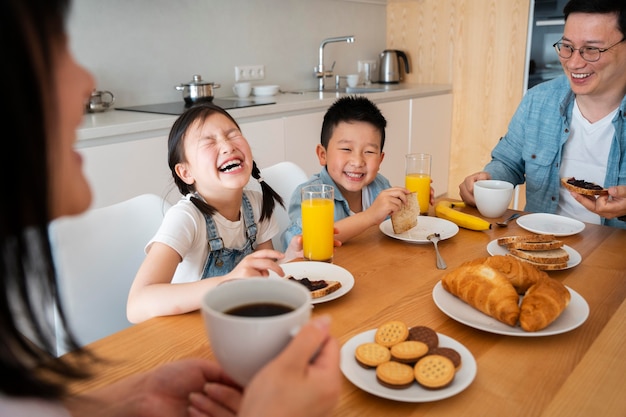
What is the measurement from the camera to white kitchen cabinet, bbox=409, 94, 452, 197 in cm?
345

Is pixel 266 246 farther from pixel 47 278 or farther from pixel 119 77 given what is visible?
pixel 119 77

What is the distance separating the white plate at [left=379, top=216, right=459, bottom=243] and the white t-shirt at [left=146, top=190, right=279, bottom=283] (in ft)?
1.15

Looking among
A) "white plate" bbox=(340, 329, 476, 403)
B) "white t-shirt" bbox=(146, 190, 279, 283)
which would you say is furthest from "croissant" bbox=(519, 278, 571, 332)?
"white t-shirt" bbox=(146, 190, 279, 283)

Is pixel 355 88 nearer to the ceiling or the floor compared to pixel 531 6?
nearer to the floor

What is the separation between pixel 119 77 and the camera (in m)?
2.52

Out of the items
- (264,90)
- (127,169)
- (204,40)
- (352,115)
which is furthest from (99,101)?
(352,115)

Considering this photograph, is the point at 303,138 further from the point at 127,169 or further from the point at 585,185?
the point at 585,185

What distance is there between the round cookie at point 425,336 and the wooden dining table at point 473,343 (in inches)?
2.7

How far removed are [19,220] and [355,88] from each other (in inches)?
126

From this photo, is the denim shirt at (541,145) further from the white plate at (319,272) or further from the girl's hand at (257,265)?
the girl's hand at (257,265)

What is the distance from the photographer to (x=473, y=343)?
30.7 inches

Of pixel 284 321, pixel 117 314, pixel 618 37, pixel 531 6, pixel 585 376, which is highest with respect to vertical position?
pixel 531 6

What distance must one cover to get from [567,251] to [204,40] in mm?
2261

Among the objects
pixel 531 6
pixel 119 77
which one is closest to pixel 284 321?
pixel 119 77
